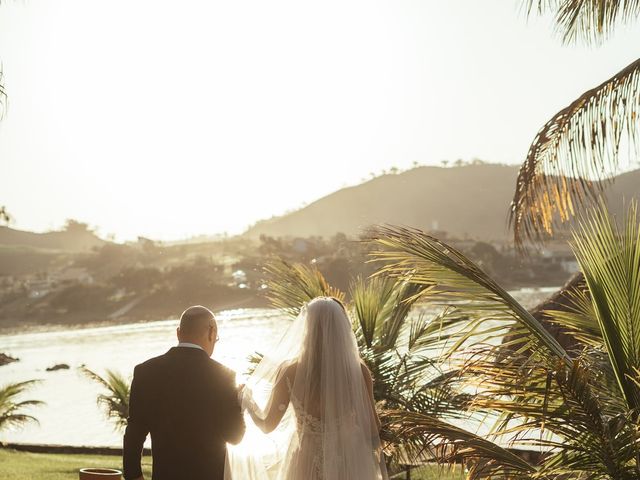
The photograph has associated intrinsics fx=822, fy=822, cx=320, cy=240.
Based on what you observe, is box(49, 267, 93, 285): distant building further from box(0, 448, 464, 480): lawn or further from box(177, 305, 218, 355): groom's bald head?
box(177, 305, 218, 355): groom's bald head

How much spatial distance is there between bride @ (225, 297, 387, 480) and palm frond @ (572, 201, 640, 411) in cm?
128

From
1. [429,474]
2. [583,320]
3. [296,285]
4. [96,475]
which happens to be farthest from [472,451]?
[429,474]

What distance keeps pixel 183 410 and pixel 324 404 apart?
777 mm

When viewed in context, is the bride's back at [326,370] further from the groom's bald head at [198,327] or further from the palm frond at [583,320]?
the palm frond at [583,320]

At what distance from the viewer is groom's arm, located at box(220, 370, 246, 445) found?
4.07m

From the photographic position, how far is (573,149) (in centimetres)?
691

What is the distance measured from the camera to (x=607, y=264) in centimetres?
408

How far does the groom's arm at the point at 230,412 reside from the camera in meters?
4.07

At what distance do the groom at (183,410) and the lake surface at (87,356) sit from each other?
Result: 3.47 meters

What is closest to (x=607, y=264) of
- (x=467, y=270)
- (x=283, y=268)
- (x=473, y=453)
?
(x=467, y=270)

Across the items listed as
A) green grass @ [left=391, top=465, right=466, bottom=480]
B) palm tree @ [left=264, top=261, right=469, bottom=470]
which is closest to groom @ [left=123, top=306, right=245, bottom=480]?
palm tree @ [left=264, top=261, right=469, bottom=470]

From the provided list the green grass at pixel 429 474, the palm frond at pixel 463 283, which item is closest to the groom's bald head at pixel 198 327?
the palm frond at pixel 463 283

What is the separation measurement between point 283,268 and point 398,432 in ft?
11.5

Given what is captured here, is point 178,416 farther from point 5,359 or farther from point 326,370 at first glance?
point 5,359
